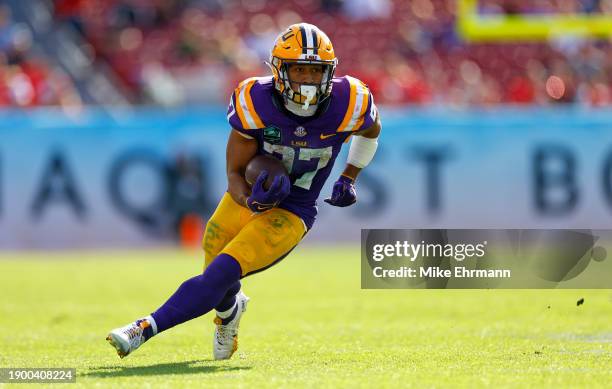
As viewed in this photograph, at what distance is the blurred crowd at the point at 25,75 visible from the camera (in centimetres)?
1483

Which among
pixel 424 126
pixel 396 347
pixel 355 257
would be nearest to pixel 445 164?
pixel 424 126

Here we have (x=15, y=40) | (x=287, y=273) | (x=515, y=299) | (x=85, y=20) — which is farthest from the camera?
(x=85, y=20)

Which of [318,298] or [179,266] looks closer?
[318,298]

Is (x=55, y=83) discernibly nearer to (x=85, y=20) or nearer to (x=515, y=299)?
(x=85, y=20)

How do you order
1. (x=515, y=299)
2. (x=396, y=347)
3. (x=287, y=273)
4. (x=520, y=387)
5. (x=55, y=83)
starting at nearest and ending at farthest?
(x=520, y=387)
(x=396, y=347)
(x=515, y=299)
(x=287, y=273)
(x=55, y=83)

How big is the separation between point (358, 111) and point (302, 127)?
12.9 inches

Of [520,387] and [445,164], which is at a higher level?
[445,164]

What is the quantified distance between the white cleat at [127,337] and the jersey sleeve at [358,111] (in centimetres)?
149

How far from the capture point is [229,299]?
600 cm

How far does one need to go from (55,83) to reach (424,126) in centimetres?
505

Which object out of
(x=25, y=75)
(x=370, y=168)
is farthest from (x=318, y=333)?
(x=25, y=75)

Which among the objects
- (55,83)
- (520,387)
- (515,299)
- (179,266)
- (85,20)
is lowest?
(520,387)

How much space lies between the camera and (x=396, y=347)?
6254mm

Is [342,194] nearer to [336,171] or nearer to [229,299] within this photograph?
[229,299]
